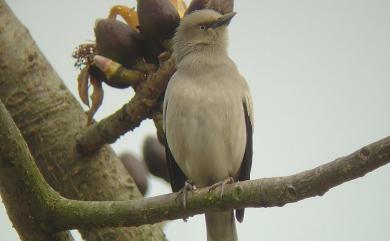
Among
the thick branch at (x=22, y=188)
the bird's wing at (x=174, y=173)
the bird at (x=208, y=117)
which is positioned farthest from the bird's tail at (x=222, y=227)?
the thick branch at (x=22, y=188)

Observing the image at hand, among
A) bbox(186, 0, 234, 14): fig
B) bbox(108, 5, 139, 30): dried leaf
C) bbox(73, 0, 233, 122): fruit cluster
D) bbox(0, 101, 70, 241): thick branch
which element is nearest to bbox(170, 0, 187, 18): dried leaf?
bbox(73, 0, 233, 122): fruit cluster

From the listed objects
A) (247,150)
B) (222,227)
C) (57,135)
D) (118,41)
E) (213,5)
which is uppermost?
(213,5)

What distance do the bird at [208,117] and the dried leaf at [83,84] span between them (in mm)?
618

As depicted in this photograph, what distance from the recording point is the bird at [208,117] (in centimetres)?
505

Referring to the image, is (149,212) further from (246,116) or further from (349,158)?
(246,116)

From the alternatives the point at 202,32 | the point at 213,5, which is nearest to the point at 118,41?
the point at 213,5

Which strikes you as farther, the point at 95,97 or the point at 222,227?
the point at 222,227

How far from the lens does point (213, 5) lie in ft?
16.5

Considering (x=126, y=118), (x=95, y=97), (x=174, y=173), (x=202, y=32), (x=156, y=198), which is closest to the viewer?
Answer: (x=156, y=198)

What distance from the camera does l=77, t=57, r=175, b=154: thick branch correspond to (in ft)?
15.2

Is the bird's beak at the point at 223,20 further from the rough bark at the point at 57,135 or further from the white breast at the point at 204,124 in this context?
the rough bark at the point at 57,135

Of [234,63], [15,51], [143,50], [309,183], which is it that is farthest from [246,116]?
[309,183]

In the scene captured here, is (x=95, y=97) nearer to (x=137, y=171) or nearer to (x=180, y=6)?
(x=137, y=171)

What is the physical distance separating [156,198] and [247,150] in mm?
1944
